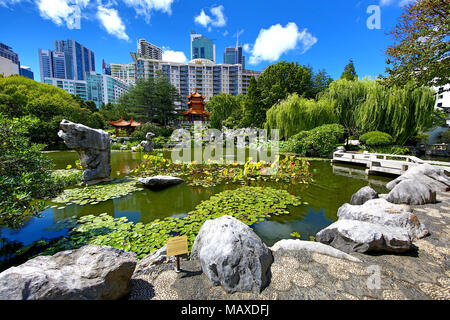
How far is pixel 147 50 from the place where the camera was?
81.1 m

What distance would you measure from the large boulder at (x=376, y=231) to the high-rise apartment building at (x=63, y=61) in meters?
133

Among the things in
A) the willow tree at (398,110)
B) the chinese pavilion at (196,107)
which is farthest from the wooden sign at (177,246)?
the chinese pavilion at (196,107)

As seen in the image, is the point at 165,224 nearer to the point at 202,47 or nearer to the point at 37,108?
the point at 37,108

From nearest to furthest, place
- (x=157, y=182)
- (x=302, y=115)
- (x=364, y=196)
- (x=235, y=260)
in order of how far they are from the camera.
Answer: (x=235, y=260) → (x=364, y=196) → (x=157, y=182) → (x=302, y=115)

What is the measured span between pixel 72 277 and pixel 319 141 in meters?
11.9

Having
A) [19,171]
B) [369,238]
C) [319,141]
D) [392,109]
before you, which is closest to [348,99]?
[392,109]

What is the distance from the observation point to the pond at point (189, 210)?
2992mm

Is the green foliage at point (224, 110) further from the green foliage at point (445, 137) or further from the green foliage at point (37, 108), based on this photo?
the green foliage at point (445, 137)

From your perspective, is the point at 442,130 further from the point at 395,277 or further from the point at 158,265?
the point at 158,265
